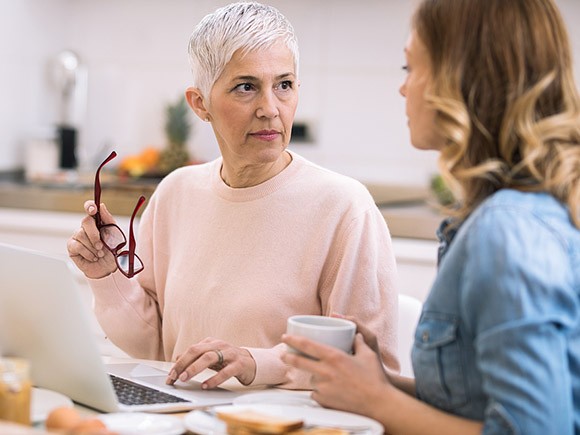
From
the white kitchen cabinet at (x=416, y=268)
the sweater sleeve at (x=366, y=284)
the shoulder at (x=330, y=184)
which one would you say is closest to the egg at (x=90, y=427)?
the sweater sleeve at (x=366, y=284)

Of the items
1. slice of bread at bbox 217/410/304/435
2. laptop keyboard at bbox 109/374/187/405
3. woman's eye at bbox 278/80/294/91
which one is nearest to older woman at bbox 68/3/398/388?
woman's eye at bbox 278/80/294/91

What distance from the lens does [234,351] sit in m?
1.50

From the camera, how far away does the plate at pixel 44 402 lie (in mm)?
1198

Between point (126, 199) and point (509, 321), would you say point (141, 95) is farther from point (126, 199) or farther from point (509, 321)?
point (509, 321)

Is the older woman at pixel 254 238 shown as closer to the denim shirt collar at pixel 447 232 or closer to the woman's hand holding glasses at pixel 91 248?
the woman's hand holding glasses at pixel 91 248

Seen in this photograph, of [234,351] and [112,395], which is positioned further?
[234,351]

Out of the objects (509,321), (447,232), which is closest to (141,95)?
(447,232)

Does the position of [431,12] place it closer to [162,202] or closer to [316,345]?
[316,345]

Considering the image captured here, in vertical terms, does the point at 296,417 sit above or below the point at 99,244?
below

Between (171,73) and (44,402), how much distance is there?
2.68 m

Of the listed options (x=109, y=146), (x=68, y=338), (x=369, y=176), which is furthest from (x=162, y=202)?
(x=109, y=146)

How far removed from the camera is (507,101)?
115 cm

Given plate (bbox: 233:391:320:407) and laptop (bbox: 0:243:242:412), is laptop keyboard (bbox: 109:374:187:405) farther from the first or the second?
plate (bbox: 233:391:320:407)

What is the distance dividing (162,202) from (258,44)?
429mm
